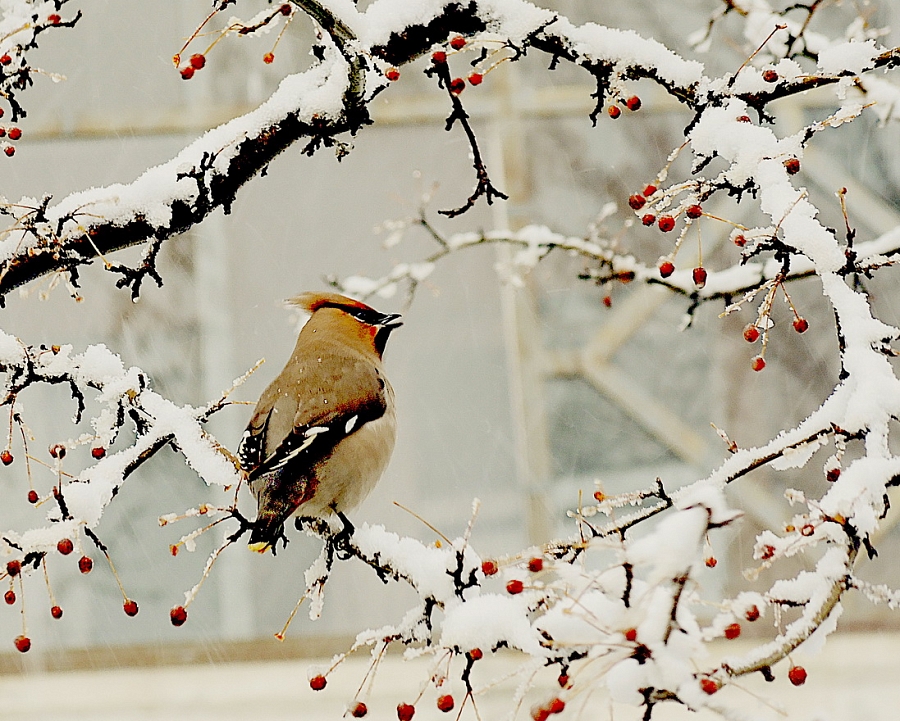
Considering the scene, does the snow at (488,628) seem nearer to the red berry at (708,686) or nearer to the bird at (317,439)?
the red berry at (708,686)

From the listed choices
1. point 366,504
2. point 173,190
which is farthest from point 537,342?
point 173,190

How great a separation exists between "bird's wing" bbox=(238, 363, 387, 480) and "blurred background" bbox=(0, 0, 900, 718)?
182cm

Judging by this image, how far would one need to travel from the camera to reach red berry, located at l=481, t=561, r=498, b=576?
3.37ft

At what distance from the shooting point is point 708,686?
78 cm

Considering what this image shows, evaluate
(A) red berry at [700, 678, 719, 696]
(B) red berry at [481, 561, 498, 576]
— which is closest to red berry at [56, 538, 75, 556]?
(B) red berry at [481, 561, 498, 576]

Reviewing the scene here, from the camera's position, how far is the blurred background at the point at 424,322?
11.5 feet

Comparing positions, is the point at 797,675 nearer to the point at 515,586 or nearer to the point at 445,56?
the point at 515,586

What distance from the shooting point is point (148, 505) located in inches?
140

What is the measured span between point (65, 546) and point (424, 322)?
2.57 metres

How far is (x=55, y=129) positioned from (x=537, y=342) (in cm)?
185

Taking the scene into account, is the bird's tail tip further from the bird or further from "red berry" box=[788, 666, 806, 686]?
"red berry" box=[788, 666, 806, 686]

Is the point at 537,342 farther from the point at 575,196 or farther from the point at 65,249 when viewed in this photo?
the point at 65,249

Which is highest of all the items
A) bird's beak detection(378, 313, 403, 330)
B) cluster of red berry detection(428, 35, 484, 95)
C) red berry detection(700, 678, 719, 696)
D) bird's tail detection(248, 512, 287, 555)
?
bird's beak detection(378, 313, 403, 330)

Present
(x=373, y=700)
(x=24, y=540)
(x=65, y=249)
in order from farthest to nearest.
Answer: (x=373, y=700), (x=65, y=249), (x=24, y=540)
